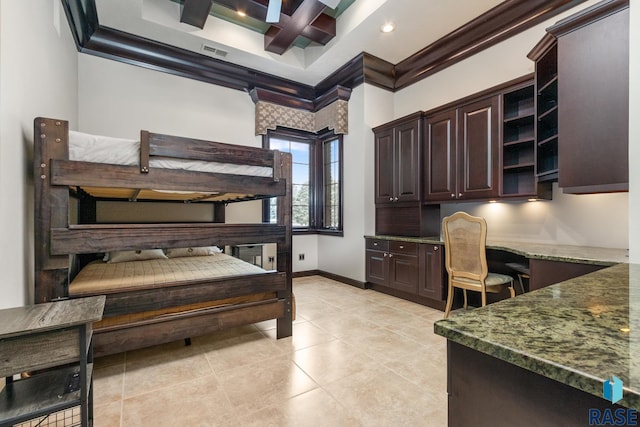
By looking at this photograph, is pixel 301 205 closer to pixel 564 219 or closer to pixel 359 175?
pixel 359 175

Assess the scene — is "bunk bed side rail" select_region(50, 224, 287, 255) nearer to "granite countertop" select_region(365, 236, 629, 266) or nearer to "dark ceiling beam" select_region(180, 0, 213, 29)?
"granite countertop" select_region(365, 236, 629, 266)

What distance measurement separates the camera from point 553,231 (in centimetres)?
283

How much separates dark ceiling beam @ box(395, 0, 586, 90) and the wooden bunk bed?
2809 millimetres

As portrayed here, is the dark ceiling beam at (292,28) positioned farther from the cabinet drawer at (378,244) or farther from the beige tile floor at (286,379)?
the beige tile floor at (286,379)

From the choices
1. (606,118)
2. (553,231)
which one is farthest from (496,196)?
(606,118)

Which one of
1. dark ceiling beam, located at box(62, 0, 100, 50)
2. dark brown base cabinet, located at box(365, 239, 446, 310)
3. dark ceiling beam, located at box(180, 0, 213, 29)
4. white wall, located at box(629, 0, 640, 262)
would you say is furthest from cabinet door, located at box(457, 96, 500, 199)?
dark ceiling beam, located at box(62, 0, 100, 50)

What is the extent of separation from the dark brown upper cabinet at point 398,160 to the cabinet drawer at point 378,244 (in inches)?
22.5

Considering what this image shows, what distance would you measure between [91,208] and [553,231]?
515 cm

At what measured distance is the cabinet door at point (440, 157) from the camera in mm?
3398

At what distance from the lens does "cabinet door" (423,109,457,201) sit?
340cm

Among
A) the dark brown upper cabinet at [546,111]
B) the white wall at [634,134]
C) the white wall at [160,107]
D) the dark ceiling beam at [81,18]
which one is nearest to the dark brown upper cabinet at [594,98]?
the white wall at [634,134]

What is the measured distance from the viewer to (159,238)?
2.00 metres

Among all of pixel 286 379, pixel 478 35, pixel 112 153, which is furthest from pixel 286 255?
pixel 478 35

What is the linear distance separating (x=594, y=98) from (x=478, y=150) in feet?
4.39
